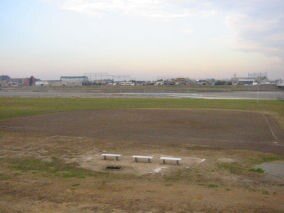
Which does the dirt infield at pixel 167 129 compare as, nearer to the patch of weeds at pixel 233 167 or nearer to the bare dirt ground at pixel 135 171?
the bare dirt ground at pixel 135 171

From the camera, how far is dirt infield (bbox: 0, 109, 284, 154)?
20336 millimetres

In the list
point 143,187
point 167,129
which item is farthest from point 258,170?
point 167,129

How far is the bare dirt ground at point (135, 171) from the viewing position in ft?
32.8

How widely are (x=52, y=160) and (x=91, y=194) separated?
5346 millimetres

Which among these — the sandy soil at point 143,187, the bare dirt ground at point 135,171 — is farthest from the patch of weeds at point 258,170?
the sandy soil at point 143,187

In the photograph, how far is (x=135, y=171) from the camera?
13719 mm

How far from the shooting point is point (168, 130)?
2442 cm

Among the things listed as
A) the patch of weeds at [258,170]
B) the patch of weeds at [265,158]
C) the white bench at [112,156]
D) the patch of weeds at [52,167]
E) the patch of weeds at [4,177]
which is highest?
the white bench at [112,156]

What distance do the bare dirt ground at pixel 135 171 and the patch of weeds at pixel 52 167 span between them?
0.11ft

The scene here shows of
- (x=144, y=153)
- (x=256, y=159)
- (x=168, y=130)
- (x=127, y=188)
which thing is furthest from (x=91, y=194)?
(x=168, y=130)

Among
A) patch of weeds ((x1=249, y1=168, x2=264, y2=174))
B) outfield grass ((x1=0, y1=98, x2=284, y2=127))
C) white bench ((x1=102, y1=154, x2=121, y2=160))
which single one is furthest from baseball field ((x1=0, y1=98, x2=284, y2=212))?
outfield grass ((x1=0, y1=98, x2=284, y2=127))

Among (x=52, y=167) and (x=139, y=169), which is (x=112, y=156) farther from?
(x=52, y=167)

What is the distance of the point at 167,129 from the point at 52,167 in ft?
37.0

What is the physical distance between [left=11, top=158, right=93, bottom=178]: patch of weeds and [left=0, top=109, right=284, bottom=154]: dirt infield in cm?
555
